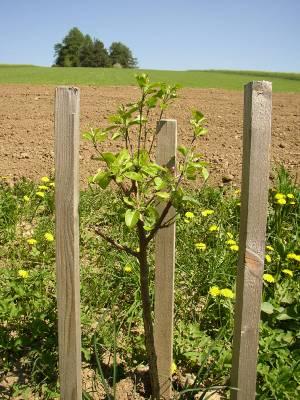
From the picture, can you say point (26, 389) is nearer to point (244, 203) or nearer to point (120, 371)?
point (120, 371)

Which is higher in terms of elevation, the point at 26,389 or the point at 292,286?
the point at 292,286

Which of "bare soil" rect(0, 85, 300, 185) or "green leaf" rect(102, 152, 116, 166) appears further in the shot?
"bare soil" rect(0, 85, 300, 185)

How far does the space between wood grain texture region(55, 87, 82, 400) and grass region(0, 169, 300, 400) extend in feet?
0.47

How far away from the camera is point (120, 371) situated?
2.43 metres

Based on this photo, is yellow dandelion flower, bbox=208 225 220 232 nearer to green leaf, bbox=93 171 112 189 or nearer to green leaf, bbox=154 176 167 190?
green leaf, bbox=154 176 167 190

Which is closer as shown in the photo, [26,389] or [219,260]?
[26,389]

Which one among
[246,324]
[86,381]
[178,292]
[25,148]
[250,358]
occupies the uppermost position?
[25,148]

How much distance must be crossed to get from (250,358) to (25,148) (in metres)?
5.02

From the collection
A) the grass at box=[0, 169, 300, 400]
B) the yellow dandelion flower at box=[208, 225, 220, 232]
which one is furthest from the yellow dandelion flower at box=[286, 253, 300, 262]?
the yellow dandelion flower at box=[208, 225, 220, 232]

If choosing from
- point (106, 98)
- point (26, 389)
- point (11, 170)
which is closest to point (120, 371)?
point (26, 389)

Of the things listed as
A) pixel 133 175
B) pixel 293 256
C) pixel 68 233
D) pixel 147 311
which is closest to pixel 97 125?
pixel 293 256

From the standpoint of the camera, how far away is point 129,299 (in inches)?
119

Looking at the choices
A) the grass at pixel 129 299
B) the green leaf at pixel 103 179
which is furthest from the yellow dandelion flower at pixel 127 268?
the green leaf at pixel 103 179

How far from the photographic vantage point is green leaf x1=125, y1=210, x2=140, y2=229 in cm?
146
